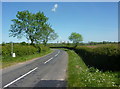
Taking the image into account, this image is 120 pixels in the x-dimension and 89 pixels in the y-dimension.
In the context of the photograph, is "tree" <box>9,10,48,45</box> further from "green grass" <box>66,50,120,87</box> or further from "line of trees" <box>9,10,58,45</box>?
"green grass" <box>66,50,120,87</box>

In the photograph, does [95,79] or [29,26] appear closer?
[95,79]

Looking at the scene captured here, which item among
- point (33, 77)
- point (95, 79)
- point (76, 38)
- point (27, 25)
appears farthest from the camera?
point (76, 38)

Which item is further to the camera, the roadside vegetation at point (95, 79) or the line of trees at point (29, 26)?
the line of trees at point (29, 26)

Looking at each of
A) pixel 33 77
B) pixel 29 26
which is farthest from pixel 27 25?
pixel 33 77

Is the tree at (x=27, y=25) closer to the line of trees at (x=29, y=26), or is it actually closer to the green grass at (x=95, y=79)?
the line of trees at (x=29, y=26)

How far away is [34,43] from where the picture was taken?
154 feet

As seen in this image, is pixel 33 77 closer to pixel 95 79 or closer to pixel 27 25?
pixel 95 79

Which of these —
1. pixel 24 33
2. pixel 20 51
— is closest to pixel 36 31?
pixel 24 33

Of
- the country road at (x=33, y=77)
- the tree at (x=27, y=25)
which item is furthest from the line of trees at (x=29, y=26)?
the country road at (x=33, y=77)

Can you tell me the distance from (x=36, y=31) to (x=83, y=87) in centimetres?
4120

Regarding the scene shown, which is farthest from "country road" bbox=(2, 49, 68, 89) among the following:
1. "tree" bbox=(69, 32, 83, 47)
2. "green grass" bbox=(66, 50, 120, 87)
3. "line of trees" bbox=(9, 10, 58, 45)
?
"tree" bbox=(69, 32, 83, 47)

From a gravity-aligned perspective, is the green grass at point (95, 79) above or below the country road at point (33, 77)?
above

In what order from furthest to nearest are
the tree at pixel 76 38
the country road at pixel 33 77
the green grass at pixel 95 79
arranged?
the tree at pixel 76 38 < the country road at pixel 33 77 < the green grass at pixel 95 79

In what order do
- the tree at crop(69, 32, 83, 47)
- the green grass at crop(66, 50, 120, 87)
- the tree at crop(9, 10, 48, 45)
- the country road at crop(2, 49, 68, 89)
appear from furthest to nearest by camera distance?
the tree at crop(69, 32, 83, 47), the tree at crop(9, 10, 48, 45), the country road at crop(2, 49, 68, 89), the green grass at crop(66, 50, 120, 87)
